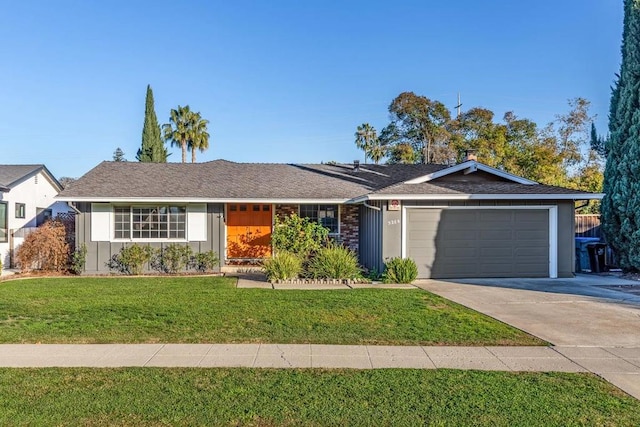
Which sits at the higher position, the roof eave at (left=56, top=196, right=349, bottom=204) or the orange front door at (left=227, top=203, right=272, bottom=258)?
the roof eave at (left=56, top=196, right=349, bottom=204)

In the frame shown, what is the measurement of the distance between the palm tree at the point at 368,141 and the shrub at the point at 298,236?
85.5 ft

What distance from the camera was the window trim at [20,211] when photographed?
1664 centimetres

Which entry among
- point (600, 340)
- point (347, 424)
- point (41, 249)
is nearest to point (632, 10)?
point (600, 340)

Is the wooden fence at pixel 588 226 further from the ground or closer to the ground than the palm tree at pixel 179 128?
closer to the ground

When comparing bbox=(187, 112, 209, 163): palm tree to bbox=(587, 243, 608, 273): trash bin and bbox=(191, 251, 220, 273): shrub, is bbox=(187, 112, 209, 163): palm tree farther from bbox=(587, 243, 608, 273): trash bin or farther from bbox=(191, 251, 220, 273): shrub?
bbox=(587, 243, 608, 273): trash bin

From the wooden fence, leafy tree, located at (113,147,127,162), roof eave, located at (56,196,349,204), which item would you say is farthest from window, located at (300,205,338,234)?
leafy tree, located at (113,147,127,162)

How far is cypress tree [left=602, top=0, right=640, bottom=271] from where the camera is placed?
13.8m

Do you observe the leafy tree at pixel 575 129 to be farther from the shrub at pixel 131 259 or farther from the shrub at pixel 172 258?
the shrub at pixel 131 259

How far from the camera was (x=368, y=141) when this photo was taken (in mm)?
41094

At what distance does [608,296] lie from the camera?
33.7 ft

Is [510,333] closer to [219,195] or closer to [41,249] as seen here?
[219,195]

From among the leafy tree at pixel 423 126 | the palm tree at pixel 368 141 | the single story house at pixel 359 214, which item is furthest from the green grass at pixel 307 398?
the palm tree at pixel 368 141

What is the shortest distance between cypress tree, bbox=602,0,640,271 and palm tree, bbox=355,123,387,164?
25.8 metres

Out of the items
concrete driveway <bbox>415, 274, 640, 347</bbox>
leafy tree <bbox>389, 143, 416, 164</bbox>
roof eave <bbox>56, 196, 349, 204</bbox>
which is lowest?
concrete driveway <bbox>415, 274, 640, 347</bbox>
